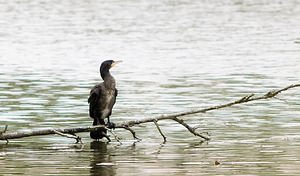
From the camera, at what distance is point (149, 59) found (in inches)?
1431

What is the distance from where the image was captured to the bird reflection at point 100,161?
1544 cm

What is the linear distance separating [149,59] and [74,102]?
11381 mm

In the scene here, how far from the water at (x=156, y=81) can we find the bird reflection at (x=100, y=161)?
0.01 meters

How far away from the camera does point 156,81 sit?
29922 millimetres

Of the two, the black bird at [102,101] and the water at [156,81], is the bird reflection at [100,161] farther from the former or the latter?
the black bird at [102,101]

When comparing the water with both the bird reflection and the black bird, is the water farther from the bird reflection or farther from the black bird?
the black bird

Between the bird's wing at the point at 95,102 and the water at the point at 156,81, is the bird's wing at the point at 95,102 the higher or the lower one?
the higher one

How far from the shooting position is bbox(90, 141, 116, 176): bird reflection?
15.4 meters

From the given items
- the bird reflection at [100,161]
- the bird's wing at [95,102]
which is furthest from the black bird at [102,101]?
the bird reflection at [100,161]

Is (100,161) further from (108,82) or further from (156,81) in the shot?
(156,81)

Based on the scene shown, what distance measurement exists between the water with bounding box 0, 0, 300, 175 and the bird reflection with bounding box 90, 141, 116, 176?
0.01 meters

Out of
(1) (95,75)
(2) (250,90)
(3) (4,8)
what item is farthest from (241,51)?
(3) (4,8)

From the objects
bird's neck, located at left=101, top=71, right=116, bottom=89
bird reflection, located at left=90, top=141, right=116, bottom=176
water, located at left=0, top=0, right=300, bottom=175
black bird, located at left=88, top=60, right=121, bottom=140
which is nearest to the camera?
bird reflection, located at left=90, top=141, right=116, bottom=176

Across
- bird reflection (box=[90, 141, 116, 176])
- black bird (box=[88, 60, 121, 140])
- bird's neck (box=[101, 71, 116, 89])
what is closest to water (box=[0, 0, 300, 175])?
bird reflection (box=[90, 141, 116, 176])
